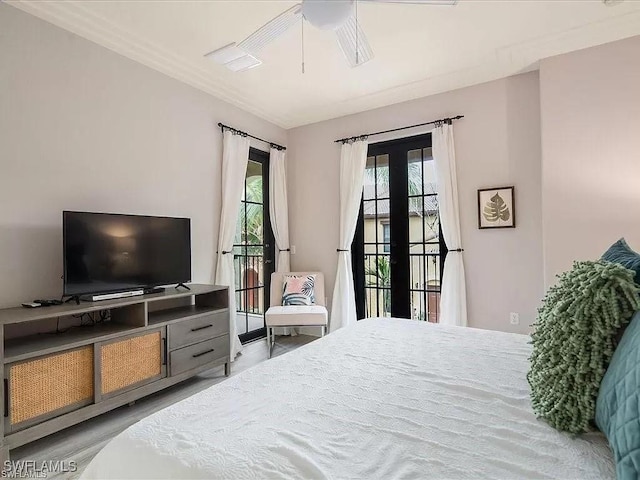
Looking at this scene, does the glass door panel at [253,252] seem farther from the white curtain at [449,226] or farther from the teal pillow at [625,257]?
the teal pillow at [625,257]

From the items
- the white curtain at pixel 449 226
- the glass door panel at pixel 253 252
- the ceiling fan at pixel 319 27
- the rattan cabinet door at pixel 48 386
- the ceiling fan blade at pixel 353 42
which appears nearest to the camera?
the ceiling fan at pixel 319 27

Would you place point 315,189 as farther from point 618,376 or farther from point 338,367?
point 618,376

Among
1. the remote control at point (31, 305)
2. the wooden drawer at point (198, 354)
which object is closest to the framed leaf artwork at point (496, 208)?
the wooden drawer at point (198, 354)

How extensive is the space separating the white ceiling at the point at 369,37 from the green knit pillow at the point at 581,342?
229cm

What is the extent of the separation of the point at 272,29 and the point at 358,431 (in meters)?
2.10

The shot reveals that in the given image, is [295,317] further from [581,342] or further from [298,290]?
[581,342]

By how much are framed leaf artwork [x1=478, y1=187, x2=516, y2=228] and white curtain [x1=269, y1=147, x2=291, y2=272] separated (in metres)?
2.37

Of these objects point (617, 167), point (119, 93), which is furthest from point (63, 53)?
point (617, 167)

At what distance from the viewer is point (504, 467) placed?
0.78 meters

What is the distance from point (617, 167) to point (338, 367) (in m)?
2.92

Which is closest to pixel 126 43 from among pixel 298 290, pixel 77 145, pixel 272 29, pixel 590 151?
pixel 77 145

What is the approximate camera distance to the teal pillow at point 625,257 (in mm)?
977

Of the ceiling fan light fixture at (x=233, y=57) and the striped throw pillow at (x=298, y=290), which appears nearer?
the ceiling fan light fixture at (x=233, y=57)

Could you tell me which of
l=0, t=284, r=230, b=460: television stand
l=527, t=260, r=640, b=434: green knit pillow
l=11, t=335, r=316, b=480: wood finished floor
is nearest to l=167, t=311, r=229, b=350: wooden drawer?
l=0, t=284, r=230, b=460: television stand
